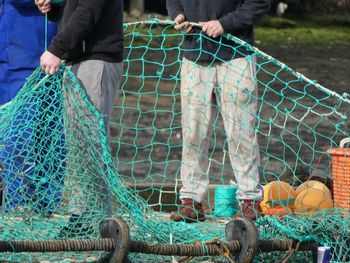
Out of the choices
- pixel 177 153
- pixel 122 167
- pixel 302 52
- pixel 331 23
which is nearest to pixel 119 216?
pixel 122 167

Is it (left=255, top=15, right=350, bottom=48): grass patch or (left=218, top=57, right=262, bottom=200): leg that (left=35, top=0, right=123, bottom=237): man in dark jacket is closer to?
(left=218, top=57, right=262, bottom=200): leg

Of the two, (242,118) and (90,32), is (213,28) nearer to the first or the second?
(242,118)

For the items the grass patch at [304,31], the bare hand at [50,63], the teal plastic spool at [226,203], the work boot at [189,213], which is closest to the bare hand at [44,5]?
the bare hand at [50,63]

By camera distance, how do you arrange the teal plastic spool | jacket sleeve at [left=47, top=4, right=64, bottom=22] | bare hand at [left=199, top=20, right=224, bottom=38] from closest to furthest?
jacket sleeve at [left=47, top=4, right=64, bottom=22] → bare hand at [left=199, top=20, right=224, bottom=38] → the teal plastic spool

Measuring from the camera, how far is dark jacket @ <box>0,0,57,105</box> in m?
7.48

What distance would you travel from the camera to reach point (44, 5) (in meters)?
6.87

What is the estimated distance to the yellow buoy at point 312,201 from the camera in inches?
277

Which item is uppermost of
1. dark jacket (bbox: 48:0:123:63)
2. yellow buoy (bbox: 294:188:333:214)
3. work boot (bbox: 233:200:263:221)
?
dark jacket (bbox: 48:0:123:63)

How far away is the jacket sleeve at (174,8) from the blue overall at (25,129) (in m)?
0.79

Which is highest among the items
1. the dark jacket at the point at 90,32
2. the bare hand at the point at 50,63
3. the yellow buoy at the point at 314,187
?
the dark jacket at the point at 90,32

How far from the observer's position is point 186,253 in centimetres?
582

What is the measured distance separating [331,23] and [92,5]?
27.3m

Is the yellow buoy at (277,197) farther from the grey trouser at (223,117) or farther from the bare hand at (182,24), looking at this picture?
the bare hand at (182,24)

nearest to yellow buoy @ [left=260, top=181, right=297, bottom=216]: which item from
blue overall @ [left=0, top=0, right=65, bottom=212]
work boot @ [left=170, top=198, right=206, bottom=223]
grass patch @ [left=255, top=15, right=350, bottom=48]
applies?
work boot @ [left=170, top=198, right=206, bottom=223]
